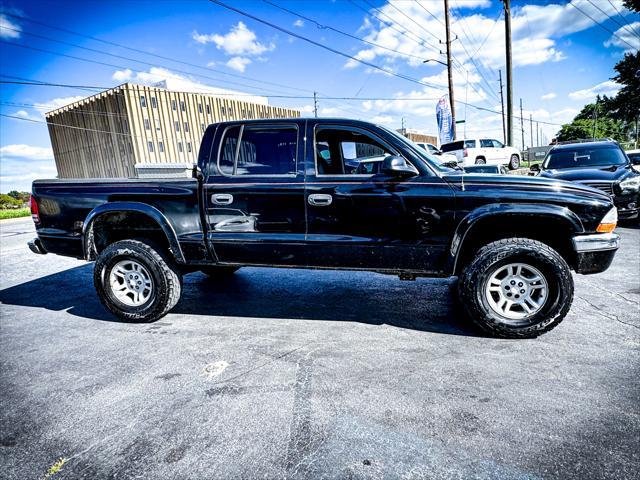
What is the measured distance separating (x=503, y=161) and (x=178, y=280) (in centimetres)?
2239

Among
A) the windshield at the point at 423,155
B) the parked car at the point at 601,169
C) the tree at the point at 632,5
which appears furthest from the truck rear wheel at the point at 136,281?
the tree at the point at 632,5

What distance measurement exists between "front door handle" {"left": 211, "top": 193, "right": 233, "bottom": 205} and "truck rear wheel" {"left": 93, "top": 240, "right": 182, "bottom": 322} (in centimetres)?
85

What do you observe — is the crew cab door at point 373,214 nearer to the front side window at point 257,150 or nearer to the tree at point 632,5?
the front side window at point 257,150

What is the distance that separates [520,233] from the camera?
128 inches

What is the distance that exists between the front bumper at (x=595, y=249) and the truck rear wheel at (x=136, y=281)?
3.83m

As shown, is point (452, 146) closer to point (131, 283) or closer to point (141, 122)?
point (131, 283)

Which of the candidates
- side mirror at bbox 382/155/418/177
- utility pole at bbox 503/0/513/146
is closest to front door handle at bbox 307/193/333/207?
side mirror at bbox 382/155/418/177

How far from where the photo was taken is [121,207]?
12.0 feet

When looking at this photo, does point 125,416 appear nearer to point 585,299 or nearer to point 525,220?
point 525,220

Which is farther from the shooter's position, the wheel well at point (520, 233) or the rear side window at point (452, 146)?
the rear side window at point (452, 146)

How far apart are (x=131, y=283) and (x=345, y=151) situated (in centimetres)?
269

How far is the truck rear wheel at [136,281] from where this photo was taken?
3.67 m

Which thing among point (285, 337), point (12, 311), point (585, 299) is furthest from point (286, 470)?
point (12, 311)

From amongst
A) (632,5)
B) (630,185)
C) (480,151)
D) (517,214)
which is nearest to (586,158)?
(630,185)
